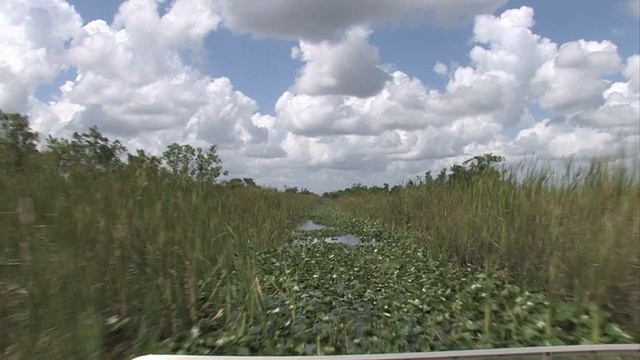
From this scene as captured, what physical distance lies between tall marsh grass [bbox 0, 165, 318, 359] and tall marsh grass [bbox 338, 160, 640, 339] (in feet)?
9.33

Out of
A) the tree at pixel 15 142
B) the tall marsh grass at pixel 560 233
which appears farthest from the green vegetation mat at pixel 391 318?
the tree at pixel 15 142

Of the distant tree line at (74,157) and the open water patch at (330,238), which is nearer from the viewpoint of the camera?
the distant tree line at (74,157)

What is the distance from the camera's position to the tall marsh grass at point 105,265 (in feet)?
9.34

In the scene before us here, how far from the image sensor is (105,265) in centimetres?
340

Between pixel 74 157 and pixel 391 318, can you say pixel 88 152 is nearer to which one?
pixel 74 157

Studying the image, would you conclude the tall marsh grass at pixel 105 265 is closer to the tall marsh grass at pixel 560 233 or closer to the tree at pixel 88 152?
the tree at pixel 88 152

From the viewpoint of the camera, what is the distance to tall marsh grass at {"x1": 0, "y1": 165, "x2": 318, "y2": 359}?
285 centimetres

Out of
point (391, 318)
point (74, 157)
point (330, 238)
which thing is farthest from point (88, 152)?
point (330, 238)

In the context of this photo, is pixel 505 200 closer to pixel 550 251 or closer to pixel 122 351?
pixel 550 251

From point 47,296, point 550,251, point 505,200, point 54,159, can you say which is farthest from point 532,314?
point 54,159

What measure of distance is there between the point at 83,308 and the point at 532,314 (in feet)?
11.7

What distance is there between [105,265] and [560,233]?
3919mm

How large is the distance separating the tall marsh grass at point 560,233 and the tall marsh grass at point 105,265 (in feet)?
9.33

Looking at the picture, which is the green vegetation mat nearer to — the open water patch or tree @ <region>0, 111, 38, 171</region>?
tree @ <region>0, 111, 38, 171</region>
